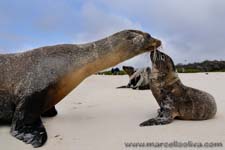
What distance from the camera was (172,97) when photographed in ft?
21.3

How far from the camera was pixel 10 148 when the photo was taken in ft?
17.2

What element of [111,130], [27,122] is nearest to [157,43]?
[111,130]

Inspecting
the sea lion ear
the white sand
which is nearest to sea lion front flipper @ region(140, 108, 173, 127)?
the white sand

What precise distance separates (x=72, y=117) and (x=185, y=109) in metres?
1.91

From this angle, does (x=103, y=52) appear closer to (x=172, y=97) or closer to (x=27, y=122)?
(x=172, y=97)

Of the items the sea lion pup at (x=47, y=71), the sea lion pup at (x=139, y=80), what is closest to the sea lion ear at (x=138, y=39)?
the sea lion pup at (x=47, y=71)

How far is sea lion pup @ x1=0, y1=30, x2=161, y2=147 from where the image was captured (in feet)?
19.7

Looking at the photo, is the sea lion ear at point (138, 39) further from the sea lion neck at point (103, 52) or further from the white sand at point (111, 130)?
the white sand at point (111, 130)

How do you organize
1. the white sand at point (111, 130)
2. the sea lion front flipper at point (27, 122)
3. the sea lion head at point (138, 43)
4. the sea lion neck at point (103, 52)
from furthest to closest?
1. the sea lion head at point (138, 43)
2. the sea lion neck at point (103, 52)
3. the sea lion front flipper at point (27, 122)
4. the white sand at point (111, 130)

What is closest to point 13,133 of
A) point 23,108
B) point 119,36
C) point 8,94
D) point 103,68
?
point 23,108

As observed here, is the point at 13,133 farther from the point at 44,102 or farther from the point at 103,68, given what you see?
the point at 103,68

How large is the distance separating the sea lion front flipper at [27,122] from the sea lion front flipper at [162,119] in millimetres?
1500

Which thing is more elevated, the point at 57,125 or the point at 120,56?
the point at 120,56

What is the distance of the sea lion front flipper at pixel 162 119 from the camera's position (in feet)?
19.5
